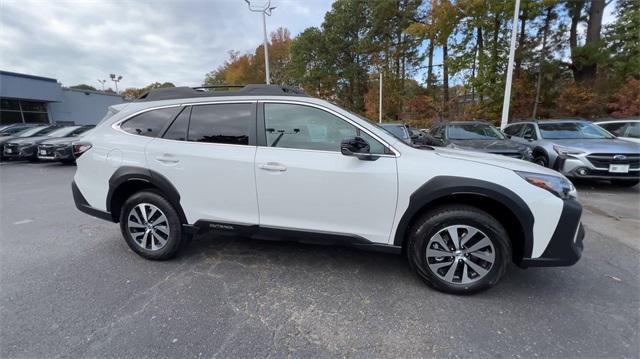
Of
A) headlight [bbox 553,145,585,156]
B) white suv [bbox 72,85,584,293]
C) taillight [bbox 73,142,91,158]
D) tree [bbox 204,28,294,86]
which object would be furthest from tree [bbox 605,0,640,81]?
tree [bbox 204,28,294,86]

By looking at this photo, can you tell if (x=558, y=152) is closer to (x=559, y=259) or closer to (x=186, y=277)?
(x=559, y=259)

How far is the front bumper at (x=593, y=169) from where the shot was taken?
573 cm

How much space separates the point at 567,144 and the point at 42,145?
52.3 feet

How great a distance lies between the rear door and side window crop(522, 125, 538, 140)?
303 inches

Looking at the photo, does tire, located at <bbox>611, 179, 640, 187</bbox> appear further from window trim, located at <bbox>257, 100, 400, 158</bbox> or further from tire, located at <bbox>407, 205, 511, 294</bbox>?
window trim, located at <bbox>257, 100, 400, 158</bbox>

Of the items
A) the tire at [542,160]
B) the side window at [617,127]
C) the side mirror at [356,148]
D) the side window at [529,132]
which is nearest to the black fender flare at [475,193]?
the side mirror at [356,148]

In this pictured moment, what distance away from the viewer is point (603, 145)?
237 inches

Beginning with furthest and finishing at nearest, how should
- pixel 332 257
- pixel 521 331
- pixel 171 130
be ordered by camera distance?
pixel 332 257 → pixel 171 130 → pixel 521 331

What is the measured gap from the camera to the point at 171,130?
3.07 meters

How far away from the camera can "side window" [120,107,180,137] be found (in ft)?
10.2

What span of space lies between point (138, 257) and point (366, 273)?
8.39ft

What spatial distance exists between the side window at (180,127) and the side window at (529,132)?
8.09m

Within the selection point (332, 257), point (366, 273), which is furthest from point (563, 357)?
point (332, 257)

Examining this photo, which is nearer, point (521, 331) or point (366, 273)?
point (521, 331)
